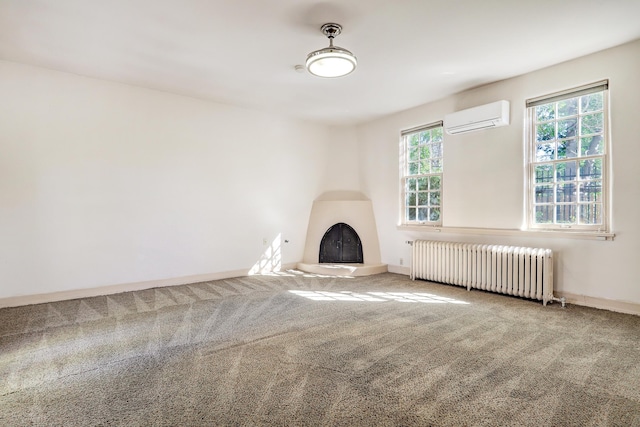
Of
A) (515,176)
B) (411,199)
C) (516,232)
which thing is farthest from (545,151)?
(411,199)

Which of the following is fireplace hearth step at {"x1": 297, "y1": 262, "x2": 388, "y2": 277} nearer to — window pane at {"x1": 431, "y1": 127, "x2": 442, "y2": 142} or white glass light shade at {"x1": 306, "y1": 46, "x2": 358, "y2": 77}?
window pane at {"x1": 431, "y1": 127, "x2": 442, "y2": 142}

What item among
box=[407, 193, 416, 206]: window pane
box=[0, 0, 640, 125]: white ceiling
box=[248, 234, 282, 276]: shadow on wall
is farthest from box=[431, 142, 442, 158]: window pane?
box=[248, 234, 282, 276]: shadow on wall

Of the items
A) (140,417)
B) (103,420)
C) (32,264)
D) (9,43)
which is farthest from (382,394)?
(9,43)

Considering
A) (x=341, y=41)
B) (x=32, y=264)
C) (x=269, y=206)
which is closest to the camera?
(x=341, y=41)

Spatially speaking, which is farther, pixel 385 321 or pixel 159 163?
pixel 159 163

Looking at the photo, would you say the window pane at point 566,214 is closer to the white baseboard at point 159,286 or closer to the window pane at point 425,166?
the white baseboard at point 159,286

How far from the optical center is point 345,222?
6746 mm

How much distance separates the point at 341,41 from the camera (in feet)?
12.0

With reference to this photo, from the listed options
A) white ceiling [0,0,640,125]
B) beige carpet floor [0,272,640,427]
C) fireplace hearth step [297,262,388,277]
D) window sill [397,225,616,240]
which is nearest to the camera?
beige carpet floor [0,272,640,427]

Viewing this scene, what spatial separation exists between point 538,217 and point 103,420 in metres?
5.06

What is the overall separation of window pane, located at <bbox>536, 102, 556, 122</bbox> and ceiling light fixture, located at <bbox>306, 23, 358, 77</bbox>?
9.21ft

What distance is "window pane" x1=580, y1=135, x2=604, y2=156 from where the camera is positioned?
397 cm

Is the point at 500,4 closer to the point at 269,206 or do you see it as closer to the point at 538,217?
the point at 538,217

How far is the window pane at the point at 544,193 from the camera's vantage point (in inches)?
173
